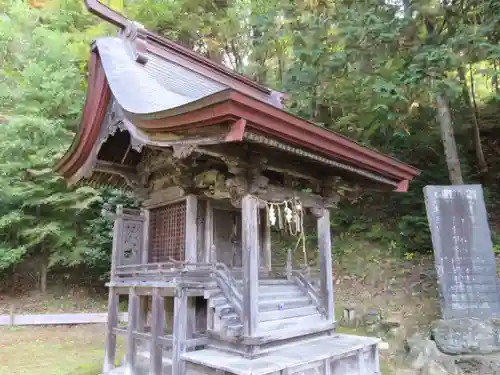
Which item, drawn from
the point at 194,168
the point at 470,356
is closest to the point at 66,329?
the point at 194,168

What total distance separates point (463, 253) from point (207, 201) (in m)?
5.54

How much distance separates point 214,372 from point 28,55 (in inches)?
575

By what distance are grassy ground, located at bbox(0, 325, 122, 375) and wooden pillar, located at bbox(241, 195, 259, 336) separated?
391cm

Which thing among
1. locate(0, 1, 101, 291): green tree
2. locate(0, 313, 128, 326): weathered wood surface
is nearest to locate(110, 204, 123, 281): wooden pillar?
locate(0, 313, 128, 326): weathered wood surface

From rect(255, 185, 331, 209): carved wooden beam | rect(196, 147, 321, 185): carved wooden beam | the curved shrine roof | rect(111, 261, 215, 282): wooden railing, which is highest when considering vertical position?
the curved shrine roof

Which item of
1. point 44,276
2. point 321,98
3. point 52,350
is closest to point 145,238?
point 52,350

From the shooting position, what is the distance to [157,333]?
537 centimetres

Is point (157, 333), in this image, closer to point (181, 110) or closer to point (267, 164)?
point (267, 164)

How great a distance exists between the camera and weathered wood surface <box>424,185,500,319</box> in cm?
738

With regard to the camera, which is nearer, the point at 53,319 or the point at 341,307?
the point at 341,307

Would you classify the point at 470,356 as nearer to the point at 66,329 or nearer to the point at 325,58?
the point at 325,58

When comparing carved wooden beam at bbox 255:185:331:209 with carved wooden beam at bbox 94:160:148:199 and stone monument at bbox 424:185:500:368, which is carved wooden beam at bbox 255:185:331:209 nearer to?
carved wooden beam at bbox 94:160:148:199

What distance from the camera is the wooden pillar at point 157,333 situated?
17.3ft

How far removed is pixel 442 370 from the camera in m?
6.68
